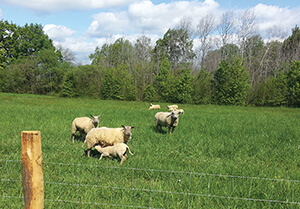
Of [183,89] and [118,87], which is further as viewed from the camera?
[118,87]

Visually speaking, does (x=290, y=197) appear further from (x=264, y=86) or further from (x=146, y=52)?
(x=146, y=52)

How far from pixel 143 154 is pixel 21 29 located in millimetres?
68880

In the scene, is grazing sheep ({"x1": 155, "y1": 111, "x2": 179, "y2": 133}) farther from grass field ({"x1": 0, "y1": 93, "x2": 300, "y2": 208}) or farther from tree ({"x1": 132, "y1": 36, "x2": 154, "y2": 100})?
tree ({"x1": 132, "y1": 36, "x2": 154, "y2": 100})

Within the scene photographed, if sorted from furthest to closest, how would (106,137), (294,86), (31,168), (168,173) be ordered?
(294,86), (106,137), (168,173), (31,168)

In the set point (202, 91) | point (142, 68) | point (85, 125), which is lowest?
point (85, 125)

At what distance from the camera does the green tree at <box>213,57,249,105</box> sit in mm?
36750

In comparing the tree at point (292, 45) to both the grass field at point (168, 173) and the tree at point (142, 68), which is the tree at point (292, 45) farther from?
the grass field at point (168, 173)

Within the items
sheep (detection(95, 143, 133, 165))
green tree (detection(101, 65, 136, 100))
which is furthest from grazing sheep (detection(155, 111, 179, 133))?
green tree (detection(101, 65, 136, 100))

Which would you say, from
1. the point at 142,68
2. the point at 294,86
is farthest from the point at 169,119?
the point at 142,68

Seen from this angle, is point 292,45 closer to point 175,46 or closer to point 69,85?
point 175,46

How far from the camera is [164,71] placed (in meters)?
41.4

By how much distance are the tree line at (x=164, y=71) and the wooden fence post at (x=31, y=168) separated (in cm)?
3617

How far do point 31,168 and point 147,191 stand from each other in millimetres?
2474

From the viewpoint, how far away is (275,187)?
187 inches
